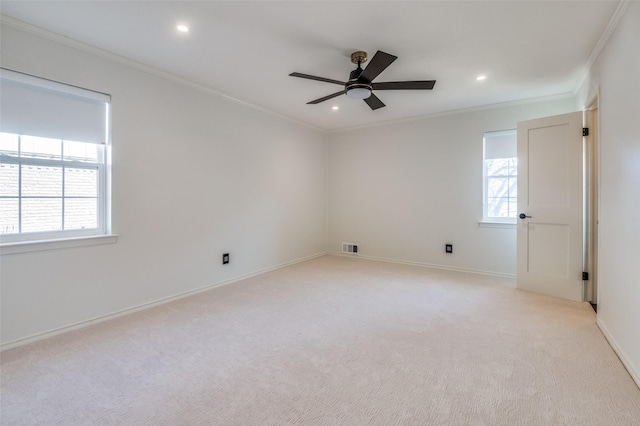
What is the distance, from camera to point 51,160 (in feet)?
8.00

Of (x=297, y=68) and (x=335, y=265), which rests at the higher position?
(x=297, y=68)

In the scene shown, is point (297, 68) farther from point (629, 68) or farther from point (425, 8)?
point (629, 68)

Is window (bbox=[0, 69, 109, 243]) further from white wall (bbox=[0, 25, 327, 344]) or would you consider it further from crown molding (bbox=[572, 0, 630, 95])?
crown molding (bbox=[572, 0, 630, 95])

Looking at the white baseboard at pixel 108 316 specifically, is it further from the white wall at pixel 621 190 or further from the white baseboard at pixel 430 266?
the white wall at pixel 621 190

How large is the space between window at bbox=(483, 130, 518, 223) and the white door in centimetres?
64

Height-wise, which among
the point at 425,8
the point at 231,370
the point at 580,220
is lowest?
the point at 231,370

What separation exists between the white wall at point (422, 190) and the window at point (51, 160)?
148 inches

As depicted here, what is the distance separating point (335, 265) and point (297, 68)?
3049 mm

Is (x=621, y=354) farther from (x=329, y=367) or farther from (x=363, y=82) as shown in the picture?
(x=363, y=82)

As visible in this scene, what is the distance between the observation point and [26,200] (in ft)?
7.57

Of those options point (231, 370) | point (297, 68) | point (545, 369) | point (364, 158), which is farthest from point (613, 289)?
point (364, 158)

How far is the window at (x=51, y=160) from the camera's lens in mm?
2213

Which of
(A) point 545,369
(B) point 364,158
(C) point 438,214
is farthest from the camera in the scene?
(B) point 364,158

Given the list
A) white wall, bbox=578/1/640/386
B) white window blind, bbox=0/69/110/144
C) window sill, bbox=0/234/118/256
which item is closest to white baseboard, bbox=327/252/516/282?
white wall, bbox=578/1/640/386
